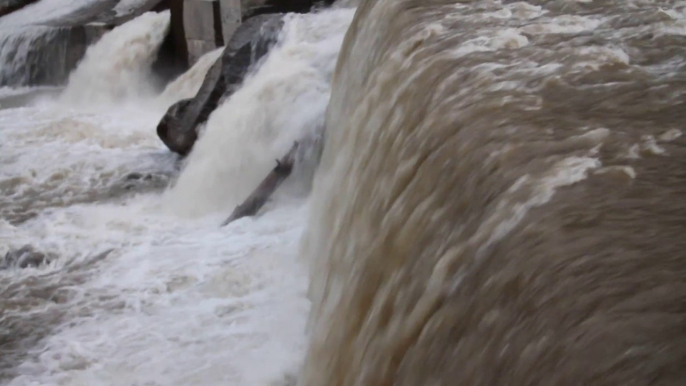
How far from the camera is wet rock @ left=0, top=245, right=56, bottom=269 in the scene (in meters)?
5.39

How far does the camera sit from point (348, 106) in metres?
4.70

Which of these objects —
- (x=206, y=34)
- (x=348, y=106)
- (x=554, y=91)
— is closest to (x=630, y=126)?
(x=554, y=91)

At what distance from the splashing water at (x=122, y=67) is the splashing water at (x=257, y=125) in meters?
3.85

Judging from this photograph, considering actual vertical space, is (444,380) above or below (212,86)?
A: above

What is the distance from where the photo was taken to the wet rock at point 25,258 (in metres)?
5.39

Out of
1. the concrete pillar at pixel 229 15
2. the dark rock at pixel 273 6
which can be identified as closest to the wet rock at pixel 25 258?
the concrete pillar at pixel 229 15

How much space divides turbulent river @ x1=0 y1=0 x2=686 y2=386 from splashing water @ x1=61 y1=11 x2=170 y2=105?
313 cm

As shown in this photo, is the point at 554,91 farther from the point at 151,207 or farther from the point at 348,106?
the point at 151,207

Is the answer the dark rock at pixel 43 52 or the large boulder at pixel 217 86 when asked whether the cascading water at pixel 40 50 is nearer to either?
the dark rock at pixel 43 52

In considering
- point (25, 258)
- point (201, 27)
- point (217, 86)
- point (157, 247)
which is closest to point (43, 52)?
point (201, 27)

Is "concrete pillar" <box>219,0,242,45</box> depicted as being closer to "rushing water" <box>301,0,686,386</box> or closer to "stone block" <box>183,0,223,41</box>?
"stone block" <box>183,0,223,41</box>

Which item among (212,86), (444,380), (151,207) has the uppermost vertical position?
(444,380)

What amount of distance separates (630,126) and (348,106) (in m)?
2.46

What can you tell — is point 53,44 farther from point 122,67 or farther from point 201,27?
point 201,27
